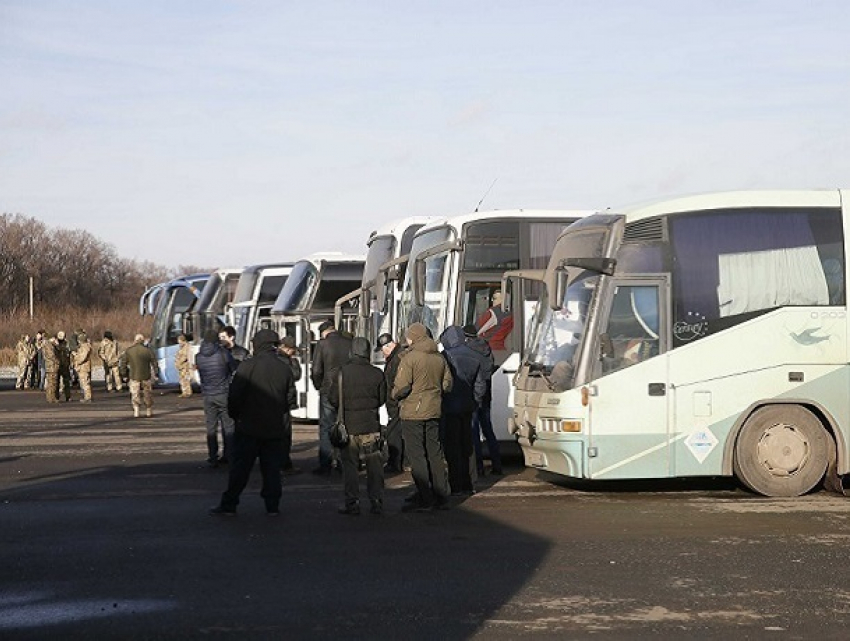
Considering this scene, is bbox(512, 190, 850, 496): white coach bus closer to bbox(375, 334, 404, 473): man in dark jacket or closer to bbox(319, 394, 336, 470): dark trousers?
bbox(375, 334, 404, 473): man in dark jacket

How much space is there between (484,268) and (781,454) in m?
5.65

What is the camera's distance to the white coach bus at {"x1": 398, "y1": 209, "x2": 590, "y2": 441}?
19531mm

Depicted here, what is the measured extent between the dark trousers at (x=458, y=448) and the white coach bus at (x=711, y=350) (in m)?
0.81

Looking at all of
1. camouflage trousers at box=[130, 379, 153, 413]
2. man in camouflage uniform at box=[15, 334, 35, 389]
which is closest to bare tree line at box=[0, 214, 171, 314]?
man in camouflage uniform at box=[15, 334, 35, 389]

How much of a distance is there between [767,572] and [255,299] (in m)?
25.0

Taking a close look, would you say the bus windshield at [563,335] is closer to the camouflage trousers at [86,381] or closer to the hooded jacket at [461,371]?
the hooded jacket at [461,371]

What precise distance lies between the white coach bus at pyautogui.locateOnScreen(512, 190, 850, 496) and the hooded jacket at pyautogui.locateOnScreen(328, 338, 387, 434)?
2.07 m

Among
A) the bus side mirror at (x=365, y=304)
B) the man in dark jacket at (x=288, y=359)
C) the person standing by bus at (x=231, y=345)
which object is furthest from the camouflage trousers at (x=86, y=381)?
the man in dark jacket at (x=288, y=359)

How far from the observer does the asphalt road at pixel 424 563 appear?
29.7 feet

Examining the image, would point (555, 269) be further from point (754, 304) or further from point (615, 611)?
point (615, 611)

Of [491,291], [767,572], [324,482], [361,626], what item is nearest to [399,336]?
[491,291]

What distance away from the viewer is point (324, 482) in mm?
18062

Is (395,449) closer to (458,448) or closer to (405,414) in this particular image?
(458,448)

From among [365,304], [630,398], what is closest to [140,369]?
[365,304]
